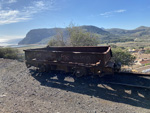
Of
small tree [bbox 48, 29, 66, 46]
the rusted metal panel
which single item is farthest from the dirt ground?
small tree [bbox 48, 29, 66, 46]

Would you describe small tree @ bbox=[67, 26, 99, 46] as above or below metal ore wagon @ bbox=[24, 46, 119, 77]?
above

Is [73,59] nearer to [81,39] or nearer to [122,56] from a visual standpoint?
[81,39]

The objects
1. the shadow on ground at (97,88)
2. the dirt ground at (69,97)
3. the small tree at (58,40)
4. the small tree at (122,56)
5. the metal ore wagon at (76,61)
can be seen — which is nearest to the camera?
the dirt ground at (69,97)

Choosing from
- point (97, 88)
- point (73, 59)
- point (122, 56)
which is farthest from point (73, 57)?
point (122, 56)

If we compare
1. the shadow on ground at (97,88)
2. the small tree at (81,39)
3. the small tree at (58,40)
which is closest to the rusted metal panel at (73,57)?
the shadow on ground at (97,88)

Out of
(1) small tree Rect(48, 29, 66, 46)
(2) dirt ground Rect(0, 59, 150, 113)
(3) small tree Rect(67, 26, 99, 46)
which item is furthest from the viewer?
(1) small tree Rect(48, 29, 66, 46)

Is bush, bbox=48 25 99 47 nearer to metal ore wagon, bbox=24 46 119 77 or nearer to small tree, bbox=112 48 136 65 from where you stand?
small tree, bbox=112 48 136 65

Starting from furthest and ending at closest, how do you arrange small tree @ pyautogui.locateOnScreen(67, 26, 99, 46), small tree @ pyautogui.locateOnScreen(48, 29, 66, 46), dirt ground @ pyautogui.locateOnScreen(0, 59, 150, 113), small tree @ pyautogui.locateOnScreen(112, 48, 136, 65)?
small tree @ pyautogui.locateOnScreen(112, 48, 136, 65), small tree @ pyautogui.locateOnScreen(48, 29, 66, 46), small tree @ pyautogui.locateOnScreen(67, 26, 99, 46), dirt ground @ pyautogui.locateOnScreen(0, 59, 150, 113)

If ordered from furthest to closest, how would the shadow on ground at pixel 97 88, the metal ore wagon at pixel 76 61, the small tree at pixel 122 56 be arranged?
1. the small tree at pixel 122 56
2. the metal ore wagon at pixel 76 61
3. the shadow on ground at pixel 97 88

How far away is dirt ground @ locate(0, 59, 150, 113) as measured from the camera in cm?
411

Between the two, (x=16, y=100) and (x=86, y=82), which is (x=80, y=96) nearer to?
(x=86, y=82)

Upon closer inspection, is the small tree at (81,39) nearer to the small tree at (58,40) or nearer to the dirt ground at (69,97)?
the small tree at (58,40)

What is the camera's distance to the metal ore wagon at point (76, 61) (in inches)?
218

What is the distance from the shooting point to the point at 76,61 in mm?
6285
